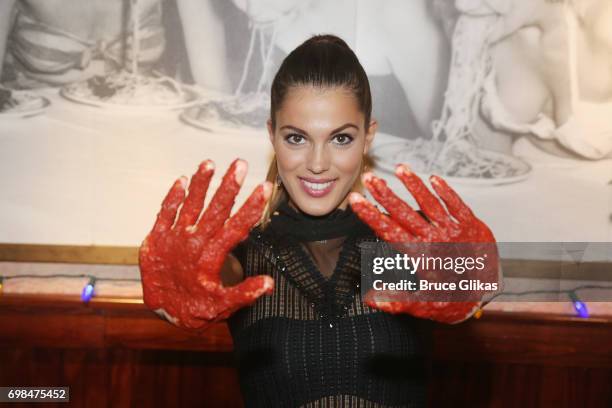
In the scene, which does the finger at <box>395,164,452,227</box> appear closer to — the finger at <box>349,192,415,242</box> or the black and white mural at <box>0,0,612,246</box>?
the finger at <box>349,192,415,242</box>

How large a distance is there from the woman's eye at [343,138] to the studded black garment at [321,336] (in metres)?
0.17

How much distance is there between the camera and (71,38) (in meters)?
1.98

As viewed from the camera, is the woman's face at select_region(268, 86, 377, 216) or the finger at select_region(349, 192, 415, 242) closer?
the finger at select_region(349, 192, 415, 242)

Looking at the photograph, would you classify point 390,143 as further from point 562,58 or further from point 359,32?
point 562,58

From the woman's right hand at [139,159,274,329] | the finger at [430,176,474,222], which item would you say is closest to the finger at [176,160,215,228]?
the woman's right hand at [139,159,274,329]

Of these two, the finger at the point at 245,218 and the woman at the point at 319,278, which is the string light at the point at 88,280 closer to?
the woman at the point at 319,278

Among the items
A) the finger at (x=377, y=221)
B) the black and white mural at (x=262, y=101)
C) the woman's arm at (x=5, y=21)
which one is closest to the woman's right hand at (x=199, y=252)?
the finger at (x=377, y=221)

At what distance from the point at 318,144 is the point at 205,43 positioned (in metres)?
0.92

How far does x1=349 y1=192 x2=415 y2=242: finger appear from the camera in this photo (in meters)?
1.00

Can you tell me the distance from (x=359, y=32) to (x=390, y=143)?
1.12ft

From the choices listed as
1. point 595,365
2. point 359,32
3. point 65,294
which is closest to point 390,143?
point 359,32

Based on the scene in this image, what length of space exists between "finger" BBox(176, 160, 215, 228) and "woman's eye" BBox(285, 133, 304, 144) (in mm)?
233

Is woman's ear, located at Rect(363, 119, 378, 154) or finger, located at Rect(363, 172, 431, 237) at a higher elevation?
woman's ear, located at Rect(363, 119, 378, 154)

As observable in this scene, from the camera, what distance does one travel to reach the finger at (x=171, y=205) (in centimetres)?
102
